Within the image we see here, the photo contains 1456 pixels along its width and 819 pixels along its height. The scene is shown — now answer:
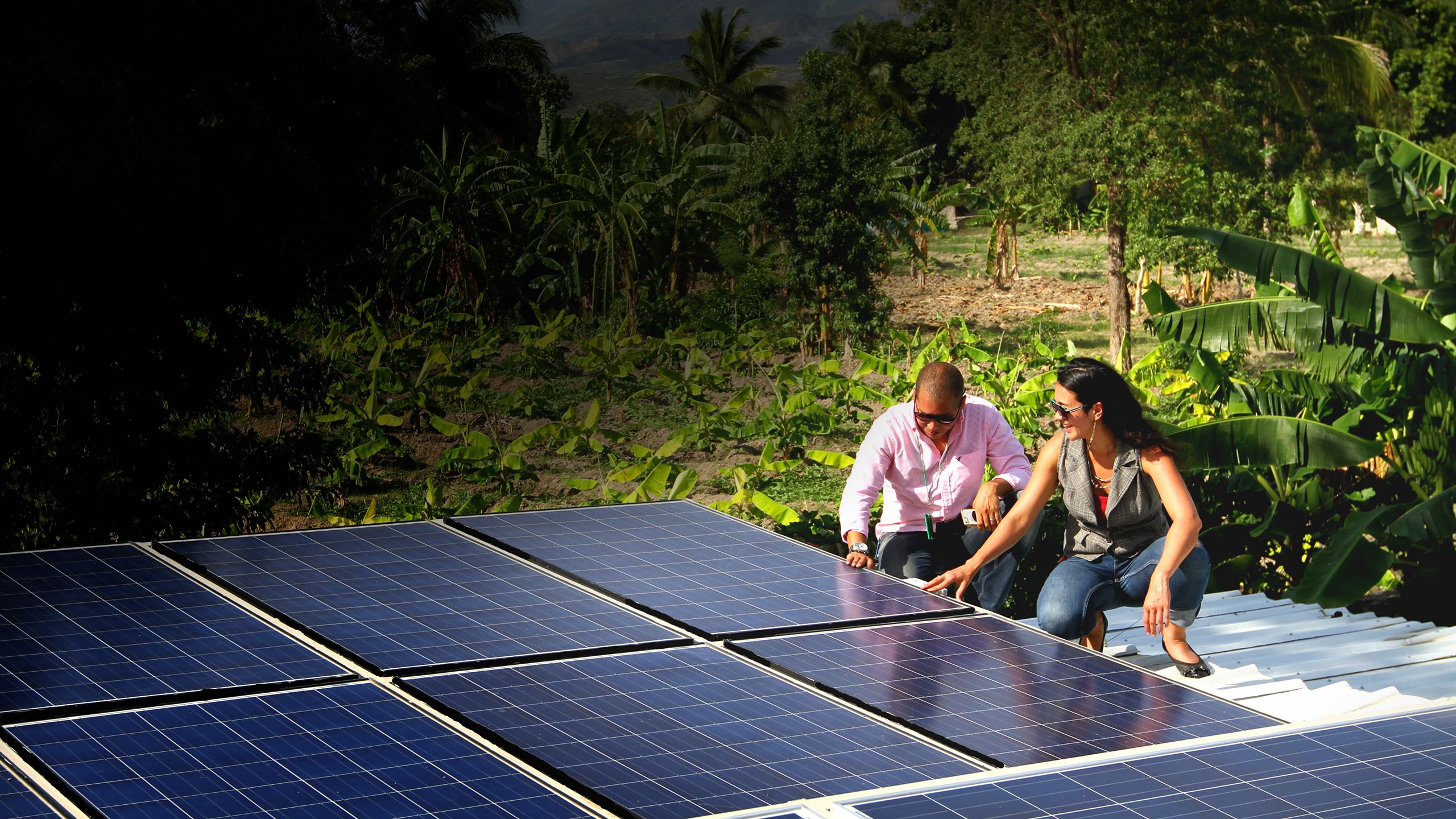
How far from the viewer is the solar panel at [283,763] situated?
3014mm

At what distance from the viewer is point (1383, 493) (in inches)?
448

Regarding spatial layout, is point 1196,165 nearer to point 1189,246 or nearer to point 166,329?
point 1189,246

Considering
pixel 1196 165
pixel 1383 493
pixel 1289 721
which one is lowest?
pixel 1383 493

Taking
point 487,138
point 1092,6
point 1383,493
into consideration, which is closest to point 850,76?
point 487,138

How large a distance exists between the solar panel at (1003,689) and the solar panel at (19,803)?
6.57 feet

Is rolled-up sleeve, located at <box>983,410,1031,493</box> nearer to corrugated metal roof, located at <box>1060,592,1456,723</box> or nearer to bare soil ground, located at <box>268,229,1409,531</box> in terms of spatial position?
corrugated metal roof, located at <box>1060,592,1456,723</box>

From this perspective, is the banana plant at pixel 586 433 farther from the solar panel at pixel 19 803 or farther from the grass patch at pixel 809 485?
the solar panel at pixel 19 803

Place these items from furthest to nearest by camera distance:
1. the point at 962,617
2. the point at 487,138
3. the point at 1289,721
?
the point at 487,138 < the point at 962,617 < the point at 1289,721

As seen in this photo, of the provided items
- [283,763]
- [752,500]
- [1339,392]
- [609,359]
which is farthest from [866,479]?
[609,359]

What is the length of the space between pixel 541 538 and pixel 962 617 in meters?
2.04

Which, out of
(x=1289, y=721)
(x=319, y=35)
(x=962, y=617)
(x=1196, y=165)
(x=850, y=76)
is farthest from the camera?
(x=850, y=76)

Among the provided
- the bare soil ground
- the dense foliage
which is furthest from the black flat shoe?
the bare soil ground

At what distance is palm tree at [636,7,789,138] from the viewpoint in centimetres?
4612

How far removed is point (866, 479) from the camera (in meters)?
6.65
